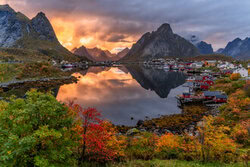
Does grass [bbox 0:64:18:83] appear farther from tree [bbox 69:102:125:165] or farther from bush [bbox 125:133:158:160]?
bush [bbox 125:133:158:160]

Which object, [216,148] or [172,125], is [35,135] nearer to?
[216,148]

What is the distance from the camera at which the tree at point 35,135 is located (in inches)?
381

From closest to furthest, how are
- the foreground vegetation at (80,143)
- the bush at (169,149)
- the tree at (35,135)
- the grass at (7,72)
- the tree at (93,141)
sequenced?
1. the tree at (35,135)
2. the foreground vegetation at (80,143)
3. the tree at (93,141)
4. the bush at (169,149)
5. the grass at (7,72)

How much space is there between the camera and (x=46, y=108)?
1130cm

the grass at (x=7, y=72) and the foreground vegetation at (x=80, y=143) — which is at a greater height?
the grass at (x=7, y=72)

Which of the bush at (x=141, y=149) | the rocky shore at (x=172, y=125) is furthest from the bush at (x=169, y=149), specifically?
the rocky shore at (x=172, y=125)

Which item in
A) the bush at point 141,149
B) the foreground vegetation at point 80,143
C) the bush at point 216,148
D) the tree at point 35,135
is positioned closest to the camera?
the tree at point 35,135

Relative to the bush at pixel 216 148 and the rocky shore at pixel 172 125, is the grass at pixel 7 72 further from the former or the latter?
the bush at pixel 216 148

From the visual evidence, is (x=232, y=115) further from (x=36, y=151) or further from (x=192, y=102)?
(x=36, y=151)

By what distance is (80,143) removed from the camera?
18.0m

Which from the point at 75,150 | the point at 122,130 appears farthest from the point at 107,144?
the point at 122,130

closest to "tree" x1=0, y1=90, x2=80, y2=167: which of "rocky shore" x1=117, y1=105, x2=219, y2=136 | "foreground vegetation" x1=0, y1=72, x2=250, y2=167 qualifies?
"foreground vegetation" x1=0, y1=72, x2=250, y2=167

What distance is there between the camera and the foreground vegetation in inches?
407

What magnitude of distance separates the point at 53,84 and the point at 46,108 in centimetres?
8894
